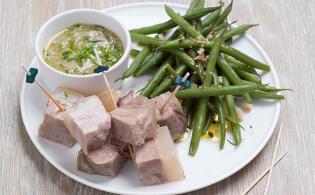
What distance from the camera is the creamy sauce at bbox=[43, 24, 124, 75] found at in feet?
14.6

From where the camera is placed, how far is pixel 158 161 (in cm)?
385

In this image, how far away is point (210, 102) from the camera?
14.9 feet

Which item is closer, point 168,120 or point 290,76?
point 168,120

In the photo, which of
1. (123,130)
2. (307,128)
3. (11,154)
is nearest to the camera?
(123,130)

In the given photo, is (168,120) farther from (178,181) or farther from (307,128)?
(307,128)

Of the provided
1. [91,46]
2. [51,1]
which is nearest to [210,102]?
[91,46]

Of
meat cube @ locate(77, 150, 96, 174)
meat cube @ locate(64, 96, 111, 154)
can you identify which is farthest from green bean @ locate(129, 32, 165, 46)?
meat cube @ locate(77, 150, 96, 174)

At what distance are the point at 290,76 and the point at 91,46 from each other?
2.04 m

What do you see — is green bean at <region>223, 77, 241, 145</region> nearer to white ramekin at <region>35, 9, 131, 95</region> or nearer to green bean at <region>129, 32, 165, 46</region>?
green bean at <region>129, 32, 165, 46</region>

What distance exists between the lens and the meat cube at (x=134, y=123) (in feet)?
12.5

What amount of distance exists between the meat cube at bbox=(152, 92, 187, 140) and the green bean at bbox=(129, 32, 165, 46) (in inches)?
29.4

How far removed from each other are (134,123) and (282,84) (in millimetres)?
1951

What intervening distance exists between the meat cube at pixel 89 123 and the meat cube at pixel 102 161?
0.06 metres

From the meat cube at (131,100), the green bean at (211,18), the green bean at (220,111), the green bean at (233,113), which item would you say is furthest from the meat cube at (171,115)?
the green bean at (211,18)
